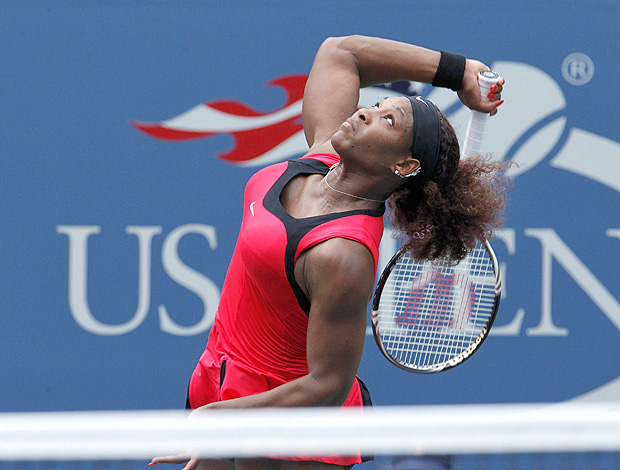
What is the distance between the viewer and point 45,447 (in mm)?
1519

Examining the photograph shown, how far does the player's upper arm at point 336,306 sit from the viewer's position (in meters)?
1.75

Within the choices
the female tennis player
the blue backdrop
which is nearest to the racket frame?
the female tennis player

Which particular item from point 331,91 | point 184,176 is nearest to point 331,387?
point 331,91

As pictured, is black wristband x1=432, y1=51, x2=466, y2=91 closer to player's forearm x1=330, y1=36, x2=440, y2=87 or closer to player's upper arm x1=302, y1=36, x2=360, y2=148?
player's forearm x1=330, y1=36, x2=440, y2=87

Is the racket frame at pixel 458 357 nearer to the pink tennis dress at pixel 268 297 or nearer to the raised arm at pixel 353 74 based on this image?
the pink tennis dress at pixel 268 297

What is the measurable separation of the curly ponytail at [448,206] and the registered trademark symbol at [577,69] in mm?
1452

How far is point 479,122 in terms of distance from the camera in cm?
222

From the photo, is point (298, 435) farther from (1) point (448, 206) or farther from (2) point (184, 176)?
(2) point (184, 176)

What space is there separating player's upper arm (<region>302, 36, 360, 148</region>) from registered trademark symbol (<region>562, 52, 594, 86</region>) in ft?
4.68

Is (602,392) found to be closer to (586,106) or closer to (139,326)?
(586,106)

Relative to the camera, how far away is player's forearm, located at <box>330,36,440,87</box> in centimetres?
224

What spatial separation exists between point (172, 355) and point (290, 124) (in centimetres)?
108

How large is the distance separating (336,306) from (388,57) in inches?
32.8

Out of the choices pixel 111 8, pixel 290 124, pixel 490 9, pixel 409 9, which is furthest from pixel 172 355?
pixel 490 9
